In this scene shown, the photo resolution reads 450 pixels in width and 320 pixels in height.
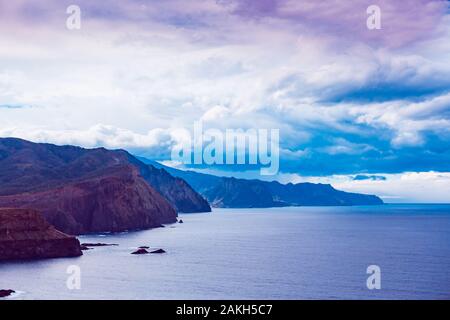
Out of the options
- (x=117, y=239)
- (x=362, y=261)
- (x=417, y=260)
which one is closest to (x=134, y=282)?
(x=362, y=261)

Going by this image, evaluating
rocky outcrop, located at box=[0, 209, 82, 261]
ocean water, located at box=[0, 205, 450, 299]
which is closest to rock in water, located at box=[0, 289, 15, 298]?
ocean water, located at box=[0, 205, 450, 299]

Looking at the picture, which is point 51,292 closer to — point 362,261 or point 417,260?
point 362,261

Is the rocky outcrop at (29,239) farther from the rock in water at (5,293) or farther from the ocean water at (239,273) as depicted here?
the rock in water at (5,293)

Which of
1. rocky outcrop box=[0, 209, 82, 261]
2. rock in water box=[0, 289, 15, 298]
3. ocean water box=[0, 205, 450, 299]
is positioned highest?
rocky outcrop box=[0, 209, 82, 261]

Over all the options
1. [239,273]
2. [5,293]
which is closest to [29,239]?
[5,293]

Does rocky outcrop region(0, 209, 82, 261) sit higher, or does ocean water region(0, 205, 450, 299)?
rocky outcrop region(0, 209, 82, 261)

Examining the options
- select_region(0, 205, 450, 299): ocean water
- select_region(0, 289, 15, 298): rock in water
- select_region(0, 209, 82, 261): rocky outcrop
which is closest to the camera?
select_region(0, 289, 15, 298): rock in water

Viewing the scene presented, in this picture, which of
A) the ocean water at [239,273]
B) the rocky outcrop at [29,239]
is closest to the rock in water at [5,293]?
the ocean water at [239,273]

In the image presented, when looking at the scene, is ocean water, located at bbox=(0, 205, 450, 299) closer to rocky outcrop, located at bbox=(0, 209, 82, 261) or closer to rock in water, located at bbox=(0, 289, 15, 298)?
rock in water, located at bbox=(0, 289, 15, 298)
